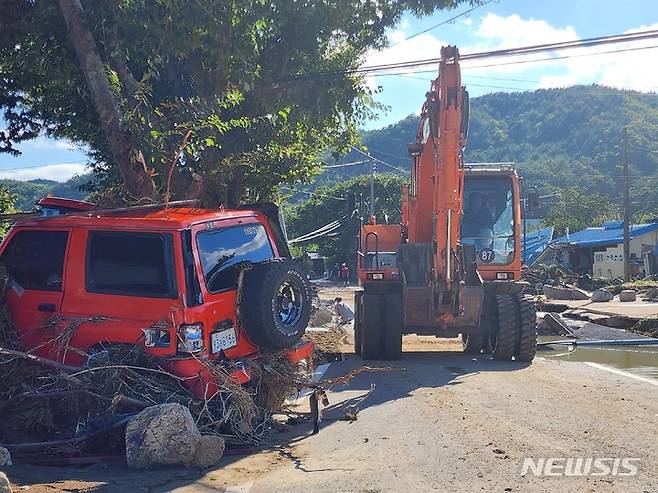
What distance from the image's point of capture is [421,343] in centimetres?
1669

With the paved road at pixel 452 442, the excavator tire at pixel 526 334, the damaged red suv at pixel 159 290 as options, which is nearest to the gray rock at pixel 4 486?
the paved road at pixel 452 442

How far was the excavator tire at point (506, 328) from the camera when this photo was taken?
12.0 meters

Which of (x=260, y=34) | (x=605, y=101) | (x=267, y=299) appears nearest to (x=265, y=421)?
(x=267, y=299)

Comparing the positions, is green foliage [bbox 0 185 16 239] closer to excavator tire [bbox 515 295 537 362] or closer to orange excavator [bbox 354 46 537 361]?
orange excavator [bbox 354 46 537 361]

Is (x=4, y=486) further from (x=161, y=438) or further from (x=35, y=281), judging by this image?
(x=35, y=281)

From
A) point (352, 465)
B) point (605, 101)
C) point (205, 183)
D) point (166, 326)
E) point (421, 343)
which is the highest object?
point (605, 101)

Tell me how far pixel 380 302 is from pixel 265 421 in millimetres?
5697

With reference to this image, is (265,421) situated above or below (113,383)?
below

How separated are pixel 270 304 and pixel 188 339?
2.86 ft

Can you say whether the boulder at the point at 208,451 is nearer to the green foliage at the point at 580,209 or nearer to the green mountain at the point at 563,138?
the green foliage at the point at 580,209

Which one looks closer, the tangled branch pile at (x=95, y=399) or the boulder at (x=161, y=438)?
the boulder at (x=161, y=438)

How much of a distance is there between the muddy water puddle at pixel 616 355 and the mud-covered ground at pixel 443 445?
8.66ft

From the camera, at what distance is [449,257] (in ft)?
37.2

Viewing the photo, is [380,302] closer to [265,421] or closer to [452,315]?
[452,315]
